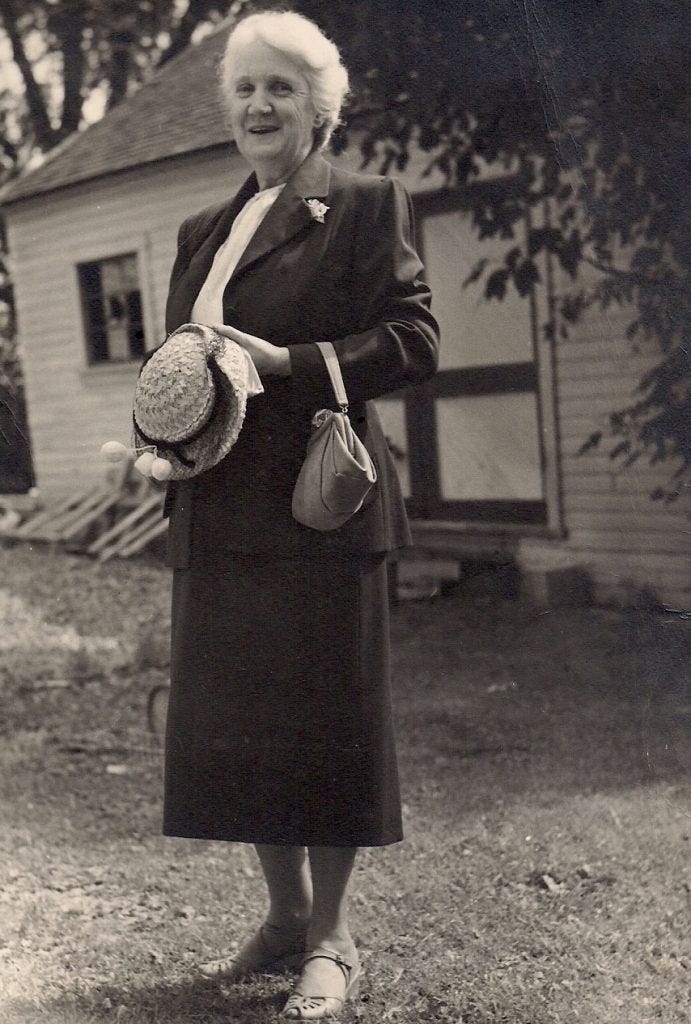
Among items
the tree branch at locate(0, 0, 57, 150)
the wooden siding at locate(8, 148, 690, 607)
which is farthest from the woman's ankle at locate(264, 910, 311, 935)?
the tree branch at locate(0, 0, 57, 150)

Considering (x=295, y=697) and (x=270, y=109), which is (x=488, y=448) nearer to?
(x=295, y=697)

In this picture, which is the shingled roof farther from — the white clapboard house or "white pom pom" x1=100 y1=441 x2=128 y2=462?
"white pom pom" x1=100 y1=441 x2=128 y2=462

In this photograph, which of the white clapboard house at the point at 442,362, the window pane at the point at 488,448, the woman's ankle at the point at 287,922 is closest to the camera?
the woman's ankle at the point at 287,922

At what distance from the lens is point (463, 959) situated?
269cm

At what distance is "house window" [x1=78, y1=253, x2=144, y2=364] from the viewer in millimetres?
9562

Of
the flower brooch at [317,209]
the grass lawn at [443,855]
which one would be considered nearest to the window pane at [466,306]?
the grass lawn at [443,855]

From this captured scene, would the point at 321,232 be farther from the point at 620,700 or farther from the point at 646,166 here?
the point at 620,700

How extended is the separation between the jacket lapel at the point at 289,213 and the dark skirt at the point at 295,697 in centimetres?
71

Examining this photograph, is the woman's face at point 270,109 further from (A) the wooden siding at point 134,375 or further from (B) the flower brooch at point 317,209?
(A) the wooden siding at point 134,375

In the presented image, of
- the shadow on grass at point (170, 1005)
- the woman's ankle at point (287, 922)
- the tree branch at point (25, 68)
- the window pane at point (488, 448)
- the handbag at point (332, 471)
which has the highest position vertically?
the tree branch at point (25, 68)

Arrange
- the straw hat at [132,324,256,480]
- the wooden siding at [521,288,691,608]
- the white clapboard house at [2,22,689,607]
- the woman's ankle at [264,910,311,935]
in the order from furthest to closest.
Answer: the white clapboard house at [2,22,689,607]
the wooden siding at [521,288,691,608]
the woman's ankle at [264,910,311,935]
the straw hat at [132,324,256,480]

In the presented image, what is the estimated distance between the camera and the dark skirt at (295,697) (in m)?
2.50

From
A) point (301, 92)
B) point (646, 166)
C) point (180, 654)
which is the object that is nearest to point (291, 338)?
point (301, 92)

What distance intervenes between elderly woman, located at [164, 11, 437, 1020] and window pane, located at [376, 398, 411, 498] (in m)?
4.99
